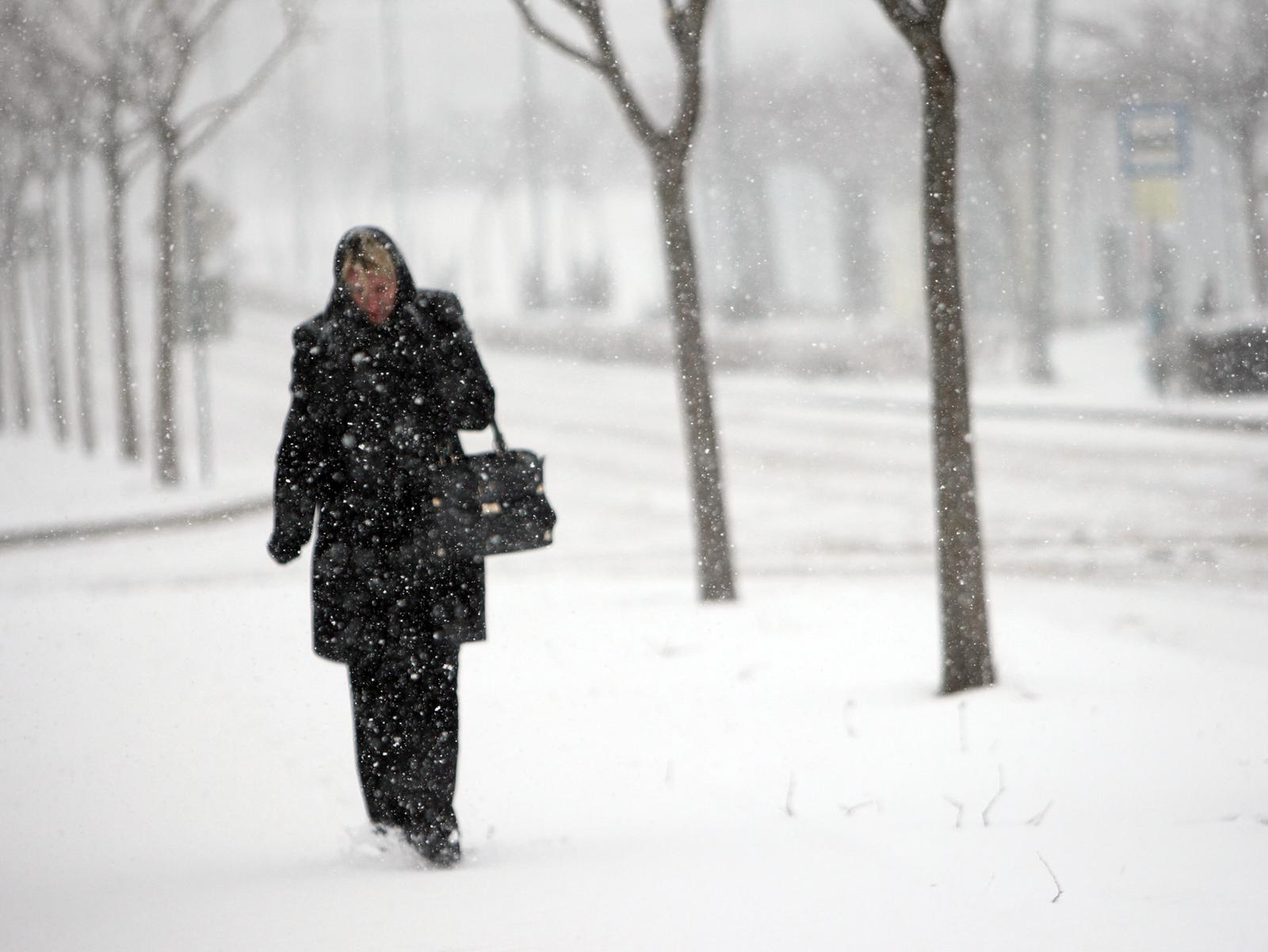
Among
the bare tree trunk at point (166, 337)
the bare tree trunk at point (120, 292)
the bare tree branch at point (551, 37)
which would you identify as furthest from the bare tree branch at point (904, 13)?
the bare tree trunk at point (120, 292)

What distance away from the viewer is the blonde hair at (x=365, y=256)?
375cm

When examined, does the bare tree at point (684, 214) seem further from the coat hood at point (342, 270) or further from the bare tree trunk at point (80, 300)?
the bare tree trunk at point (80, 300)

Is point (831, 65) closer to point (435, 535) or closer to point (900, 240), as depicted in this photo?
point (900, 240)

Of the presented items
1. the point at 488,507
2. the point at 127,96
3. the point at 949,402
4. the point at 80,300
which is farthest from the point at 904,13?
the point at 80,300

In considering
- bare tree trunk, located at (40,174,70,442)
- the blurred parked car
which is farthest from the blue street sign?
bare tree trunk, located at (40,174,70,442)

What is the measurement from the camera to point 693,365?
8.13 metres

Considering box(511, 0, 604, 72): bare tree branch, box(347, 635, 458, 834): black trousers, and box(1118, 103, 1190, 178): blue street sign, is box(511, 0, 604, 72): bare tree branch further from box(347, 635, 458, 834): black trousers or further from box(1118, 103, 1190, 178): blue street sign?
box(1118, 103, 1190, 178): blue street sign

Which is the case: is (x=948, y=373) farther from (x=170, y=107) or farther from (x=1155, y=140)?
(x=170, y=107)

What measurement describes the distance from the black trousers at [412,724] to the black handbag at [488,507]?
344 mm

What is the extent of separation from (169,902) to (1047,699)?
3.70 metres

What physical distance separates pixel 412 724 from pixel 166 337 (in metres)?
13.9

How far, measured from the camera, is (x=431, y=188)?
74688mm

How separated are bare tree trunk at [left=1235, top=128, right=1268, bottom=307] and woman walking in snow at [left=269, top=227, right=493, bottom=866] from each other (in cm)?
2185

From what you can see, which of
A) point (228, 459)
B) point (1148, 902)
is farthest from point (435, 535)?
point (228, 459)
